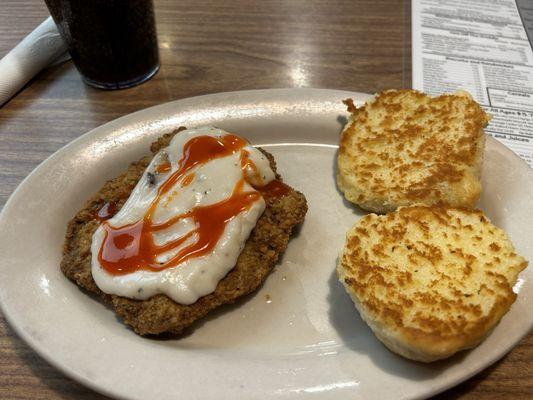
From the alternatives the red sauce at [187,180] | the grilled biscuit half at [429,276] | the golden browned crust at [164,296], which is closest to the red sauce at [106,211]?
the golden browned crust at [164,296]

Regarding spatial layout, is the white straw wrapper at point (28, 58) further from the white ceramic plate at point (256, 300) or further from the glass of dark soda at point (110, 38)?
the white ceramic plate at point (256, 300)

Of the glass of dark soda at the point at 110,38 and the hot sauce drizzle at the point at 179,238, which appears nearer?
the hot sauce drizzle at the point at 179,238

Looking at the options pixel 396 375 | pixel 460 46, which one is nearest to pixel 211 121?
pixel 396 375

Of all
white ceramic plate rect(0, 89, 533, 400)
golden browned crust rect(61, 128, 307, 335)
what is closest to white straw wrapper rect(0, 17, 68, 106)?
white ceramic plate rect(0, 89, 533, 400)

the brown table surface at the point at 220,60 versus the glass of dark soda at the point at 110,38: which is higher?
the glass of dark soda at the point at 110,38

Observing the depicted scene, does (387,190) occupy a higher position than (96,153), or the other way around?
(96,153)

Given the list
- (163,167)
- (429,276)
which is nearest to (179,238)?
(163,167)

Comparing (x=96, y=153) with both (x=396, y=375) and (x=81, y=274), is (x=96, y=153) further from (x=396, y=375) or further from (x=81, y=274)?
(x=396, y=375)
